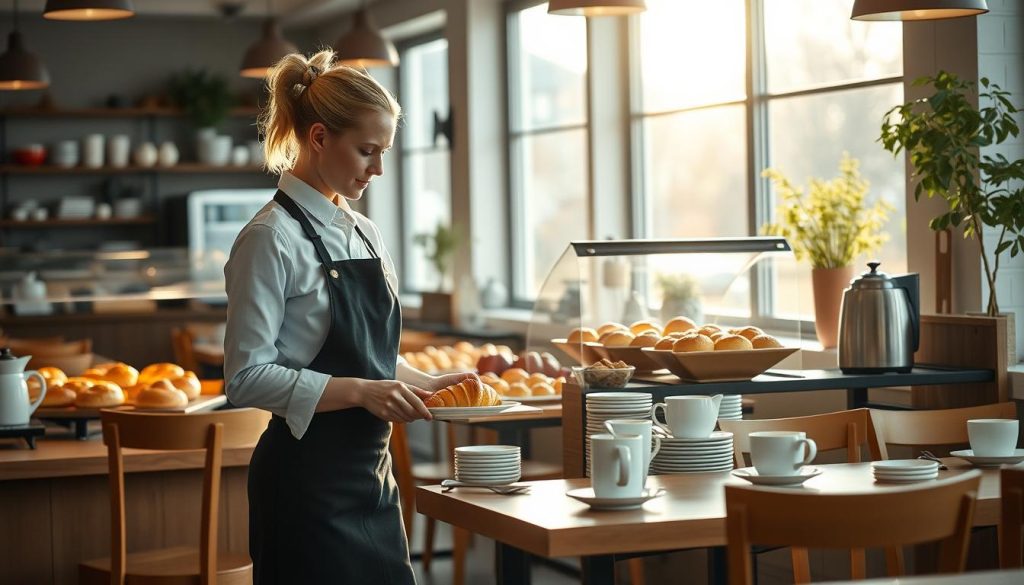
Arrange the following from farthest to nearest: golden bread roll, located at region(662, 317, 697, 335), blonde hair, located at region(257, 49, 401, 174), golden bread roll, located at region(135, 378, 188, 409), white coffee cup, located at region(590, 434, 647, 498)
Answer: golden bread roll, located at region(135, 378, 188, 409), golden bread roll, located at region(662, 317, 697, 335), blonde hair, located at region(257, 49, 401, 174), white coffee cup, located at region(590, 434, 647, 498)

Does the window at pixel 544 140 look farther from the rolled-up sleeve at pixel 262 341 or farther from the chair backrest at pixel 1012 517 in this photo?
the chair backrest at pixel 1012 517

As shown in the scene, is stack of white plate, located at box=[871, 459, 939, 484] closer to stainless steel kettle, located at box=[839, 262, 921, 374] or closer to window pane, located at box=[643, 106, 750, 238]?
stainless steel kettle, located at box=[839, 262, 921, 374]

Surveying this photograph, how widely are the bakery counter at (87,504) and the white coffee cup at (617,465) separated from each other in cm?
162

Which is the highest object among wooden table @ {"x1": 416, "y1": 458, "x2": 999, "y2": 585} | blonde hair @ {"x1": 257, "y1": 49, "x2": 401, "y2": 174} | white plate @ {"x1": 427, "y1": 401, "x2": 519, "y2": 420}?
blonde hair @ {"x1": 257, "y1": 49, "x2": 401, "y2": 174}

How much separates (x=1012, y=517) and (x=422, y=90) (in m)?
6.69

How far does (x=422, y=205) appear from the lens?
8.43 m

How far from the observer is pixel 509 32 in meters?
7.06

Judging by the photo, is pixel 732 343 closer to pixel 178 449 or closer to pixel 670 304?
pixel 670 304

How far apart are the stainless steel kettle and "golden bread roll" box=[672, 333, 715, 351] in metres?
0.51

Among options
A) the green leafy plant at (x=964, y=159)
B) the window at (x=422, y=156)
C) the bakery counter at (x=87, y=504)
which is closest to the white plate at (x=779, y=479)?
the green leafy plant at (x=964, y=159)

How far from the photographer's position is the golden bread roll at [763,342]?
324 cm

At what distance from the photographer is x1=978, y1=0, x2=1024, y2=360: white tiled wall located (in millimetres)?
3787

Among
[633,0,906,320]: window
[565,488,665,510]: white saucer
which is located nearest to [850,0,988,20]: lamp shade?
[633,0,906,320]: window

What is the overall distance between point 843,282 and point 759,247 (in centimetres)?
85
